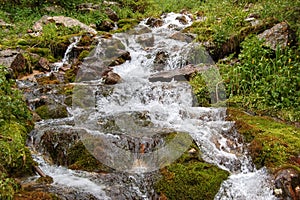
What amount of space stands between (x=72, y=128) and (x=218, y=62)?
5.27 meters

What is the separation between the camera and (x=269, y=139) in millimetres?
5480

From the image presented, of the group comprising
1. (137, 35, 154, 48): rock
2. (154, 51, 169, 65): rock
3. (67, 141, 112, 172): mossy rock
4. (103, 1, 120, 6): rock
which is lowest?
(67, 141, 112, 172): mossy rock

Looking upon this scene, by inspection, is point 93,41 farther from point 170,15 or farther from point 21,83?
point 170,15

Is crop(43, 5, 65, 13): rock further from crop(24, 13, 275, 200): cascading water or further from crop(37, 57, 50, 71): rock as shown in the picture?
crop(24, 13, 275, 200): cascading water

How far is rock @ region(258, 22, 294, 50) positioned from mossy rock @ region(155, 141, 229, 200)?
15.8ft

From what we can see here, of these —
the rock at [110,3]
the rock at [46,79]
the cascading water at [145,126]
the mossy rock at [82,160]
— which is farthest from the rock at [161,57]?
the rock at [110,3]

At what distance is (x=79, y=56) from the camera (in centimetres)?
1148

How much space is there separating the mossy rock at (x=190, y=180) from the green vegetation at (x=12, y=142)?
202 centimetres

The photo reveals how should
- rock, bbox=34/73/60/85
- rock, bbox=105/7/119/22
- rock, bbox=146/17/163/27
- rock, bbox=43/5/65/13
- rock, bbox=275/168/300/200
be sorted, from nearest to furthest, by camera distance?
1. rock, bbox=275/168/300/200
2. rock, bbox=34/73/60/85
3. rock, bbox=146/17/163/27
4. rock, bbox=43/5/65/13
5. rock, bbox=105/7/119/22

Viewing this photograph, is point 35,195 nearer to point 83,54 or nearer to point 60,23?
point 83,54

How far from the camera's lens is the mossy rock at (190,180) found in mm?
4438

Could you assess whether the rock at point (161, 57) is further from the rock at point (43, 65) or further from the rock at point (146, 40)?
the rock at point (43, 65)

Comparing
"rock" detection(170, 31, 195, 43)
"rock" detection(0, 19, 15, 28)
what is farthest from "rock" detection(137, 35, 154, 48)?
"rock" detection(0, 19, 15, 28)

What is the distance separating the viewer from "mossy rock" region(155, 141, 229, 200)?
4.44 meters
